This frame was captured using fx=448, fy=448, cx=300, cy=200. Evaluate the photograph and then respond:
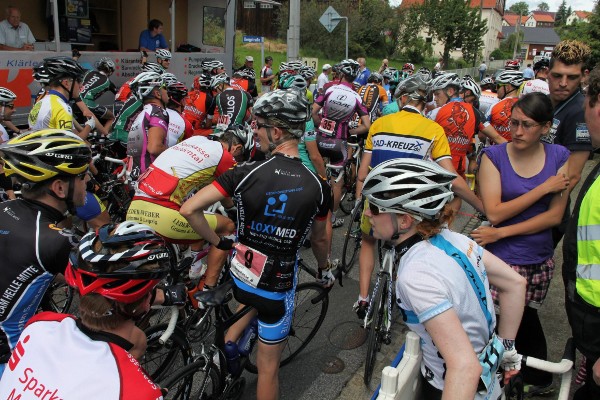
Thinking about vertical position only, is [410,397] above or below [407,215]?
below

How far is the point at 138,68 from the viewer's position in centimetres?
1124

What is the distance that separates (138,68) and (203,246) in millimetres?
8785

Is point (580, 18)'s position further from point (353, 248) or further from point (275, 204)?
point (275, 204)

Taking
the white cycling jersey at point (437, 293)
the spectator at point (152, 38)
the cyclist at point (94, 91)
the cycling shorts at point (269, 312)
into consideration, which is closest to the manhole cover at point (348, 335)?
the cycling shorts at point (269, 312)

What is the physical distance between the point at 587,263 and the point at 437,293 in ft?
2.94

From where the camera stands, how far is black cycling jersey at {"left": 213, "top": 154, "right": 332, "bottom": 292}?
2549mm

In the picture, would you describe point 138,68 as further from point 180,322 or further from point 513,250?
point 513,250

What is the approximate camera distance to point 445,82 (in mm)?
6590

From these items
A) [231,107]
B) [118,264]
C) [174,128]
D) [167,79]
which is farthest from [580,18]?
[118,264]

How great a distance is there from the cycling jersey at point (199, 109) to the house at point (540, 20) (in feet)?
559

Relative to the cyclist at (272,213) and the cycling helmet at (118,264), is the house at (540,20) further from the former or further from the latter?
the cycling helmet at (118,264)

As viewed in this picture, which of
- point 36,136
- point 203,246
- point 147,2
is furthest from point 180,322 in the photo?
point 147,2

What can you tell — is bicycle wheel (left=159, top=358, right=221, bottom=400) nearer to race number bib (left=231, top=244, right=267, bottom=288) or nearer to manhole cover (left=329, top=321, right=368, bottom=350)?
race number bib (left=231, top=244, right=267, bottom=288)

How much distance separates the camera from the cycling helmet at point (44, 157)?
2420 mm
